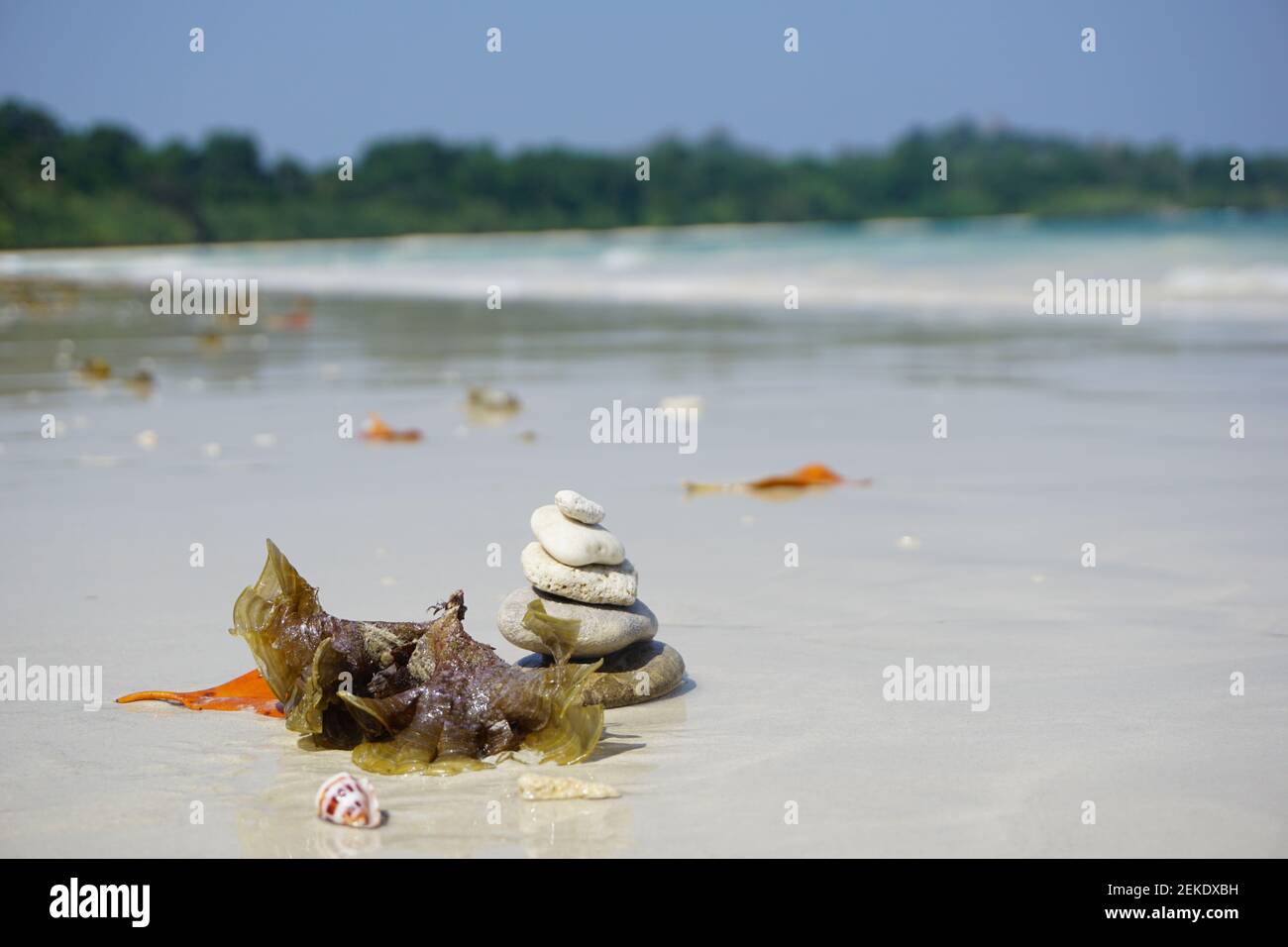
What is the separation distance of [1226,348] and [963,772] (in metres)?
11.2

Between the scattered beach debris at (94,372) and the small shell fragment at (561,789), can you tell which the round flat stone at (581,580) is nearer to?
the small shell fragment at (561,789)

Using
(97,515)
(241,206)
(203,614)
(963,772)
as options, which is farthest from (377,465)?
(241,206)

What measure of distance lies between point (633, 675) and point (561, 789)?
83 cm

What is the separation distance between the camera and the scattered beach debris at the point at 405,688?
3662 millimetres

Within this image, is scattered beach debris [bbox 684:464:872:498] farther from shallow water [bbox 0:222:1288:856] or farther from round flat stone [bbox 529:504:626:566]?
round flat stone [bbox 529:504:626:566]

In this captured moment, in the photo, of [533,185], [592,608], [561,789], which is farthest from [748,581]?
[533,185]

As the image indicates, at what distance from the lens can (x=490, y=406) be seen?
10.2 meters

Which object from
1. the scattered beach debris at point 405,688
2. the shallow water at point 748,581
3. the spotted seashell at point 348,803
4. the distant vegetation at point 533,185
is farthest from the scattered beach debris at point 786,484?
the distant vegetation at point 533,185

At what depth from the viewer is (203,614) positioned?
16.6 feet

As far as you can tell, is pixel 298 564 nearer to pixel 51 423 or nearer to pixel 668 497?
pixel 668 497

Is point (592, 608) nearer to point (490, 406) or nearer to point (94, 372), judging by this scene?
point (490, 406)

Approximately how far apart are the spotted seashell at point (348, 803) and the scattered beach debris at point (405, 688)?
334 millimetres

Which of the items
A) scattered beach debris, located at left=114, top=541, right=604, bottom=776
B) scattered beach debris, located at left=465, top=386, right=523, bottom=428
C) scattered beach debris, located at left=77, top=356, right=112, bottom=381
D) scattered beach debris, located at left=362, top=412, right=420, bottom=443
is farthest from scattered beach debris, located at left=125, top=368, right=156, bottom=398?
scattered beach debris, located at left=114, top=541, right=604, bottom=776

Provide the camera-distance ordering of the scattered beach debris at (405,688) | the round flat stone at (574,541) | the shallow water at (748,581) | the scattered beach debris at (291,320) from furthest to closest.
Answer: the scattered beach debris at (291,320)
the round flat stone at (574,541)
the scattered beach debris at (405,688)
the shallow water at (748,581)
